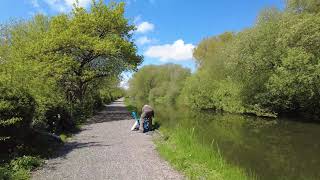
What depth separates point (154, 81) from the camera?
11119 centimetres

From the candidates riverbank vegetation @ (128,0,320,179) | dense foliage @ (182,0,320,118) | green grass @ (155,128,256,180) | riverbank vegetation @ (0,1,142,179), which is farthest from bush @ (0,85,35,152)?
dense foliage @ (182,0,320,118)

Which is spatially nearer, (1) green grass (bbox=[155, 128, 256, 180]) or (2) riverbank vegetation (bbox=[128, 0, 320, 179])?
(1) green grass (bbox=[155, 128, 256, 180])

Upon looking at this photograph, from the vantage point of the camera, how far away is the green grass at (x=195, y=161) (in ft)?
36.9

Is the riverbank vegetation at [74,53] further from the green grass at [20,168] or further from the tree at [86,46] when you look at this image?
the green grass at [20,168]

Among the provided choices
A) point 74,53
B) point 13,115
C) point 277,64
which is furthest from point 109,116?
point 13,115

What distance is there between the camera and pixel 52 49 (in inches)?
1309

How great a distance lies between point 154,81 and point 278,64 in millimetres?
72051

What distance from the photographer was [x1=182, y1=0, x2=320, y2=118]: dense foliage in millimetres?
34969

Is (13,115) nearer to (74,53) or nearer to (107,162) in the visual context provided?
(107,162)

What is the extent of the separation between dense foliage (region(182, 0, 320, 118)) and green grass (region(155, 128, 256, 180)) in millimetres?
21959

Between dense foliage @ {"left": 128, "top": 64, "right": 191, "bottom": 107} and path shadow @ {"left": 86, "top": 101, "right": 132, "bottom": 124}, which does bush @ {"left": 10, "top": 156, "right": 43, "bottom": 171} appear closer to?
path shadow @ {"left": 86, "top": 101, "right": 132, "bottom": 124}

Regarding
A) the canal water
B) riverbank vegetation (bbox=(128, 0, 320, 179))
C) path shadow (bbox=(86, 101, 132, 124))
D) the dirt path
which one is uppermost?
riverbank vegetation (bbox=(128, 0, 320, 179))

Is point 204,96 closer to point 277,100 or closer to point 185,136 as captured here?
point 277,100

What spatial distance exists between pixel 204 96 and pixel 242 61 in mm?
17417
